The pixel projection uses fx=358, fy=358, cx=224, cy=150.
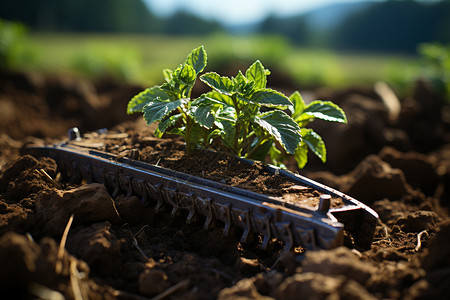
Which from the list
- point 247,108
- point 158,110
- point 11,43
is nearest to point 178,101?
point 158,110

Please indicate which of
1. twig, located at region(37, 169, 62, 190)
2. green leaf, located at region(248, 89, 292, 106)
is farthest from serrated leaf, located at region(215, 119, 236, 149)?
twig, located at region(37, 169, 62, 190)

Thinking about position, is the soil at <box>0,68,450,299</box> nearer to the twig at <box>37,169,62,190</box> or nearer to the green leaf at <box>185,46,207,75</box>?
the twig at <box>37,169,62,190</box>

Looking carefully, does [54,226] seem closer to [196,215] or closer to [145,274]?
[145,274]

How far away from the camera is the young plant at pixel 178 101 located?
2.31 meters

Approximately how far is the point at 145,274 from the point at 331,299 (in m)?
0.93

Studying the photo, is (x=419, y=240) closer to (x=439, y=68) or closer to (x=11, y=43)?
(x=439, y=68)

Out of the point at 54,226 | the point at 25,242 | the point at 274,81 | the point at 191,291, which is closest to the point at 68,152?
the point at 54,226

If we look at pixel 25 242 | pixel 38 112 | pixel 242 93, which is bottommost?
pixel 38 112

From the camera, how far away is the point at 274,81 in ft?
32.6

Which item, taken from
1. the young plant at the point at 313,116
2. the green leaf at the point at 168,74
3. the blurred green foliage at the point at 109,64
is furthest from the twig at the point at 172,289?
the blurred green foliage at the point at 109,64

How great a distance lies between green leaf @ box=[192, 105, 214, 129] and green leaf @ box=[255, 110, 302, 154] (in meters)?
0.30

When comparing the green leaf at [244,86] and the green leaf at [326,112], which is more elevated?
the green leaf at [244,86]

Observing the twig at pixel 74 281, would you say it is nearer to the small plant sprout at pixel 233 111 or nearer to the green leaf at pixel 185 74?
the small plant sprout at pixel 233 111

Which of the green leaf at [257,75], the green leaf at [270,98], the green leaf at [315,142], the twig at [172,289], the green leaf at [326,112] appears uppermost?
the green leaf at [257,75]
